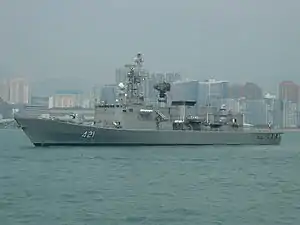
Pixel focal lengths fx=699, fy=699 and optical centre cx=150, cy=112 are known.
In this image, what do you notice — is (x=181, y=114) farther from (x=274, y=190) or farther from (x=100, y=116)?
(x=274, y=190)

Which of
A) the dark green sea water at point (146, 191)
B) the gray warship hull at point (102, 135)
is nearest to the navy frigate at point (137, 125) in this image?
the gray warship hull at point (102, 135)

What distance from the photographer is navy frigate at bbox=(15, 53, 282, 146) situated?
45.6 m

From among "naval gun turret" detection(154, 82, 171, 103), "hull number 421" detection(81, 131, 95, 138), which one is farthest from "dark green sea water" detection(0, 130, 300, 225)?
"naval gun turret" detection(154, 82, 171, 103)

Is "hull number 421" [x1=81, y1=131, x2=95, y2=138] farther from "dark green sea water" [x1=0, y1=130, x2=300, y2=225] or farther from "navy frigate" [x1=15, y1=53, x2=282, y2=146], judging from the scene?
"dark green sea water" [x1=0, y1=130, x2=300, y2=225]

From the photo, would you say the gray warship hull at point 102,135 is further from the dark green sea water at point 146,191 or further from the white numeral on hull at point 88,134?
the dark green sea water at point 146,191

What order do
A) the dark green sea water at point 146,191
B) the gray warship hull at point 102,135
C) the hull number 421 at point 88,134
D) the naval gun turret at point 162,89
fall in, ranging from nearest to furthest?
the dark green sea water at point 146,191, the gray warship hull at point 102,135, the hull number 421 at point 88,134, the naval gun turret at point 162,89

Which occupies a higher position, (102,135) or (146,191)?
(102,135)

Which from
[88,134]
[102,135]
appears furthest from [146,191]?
[102,135]

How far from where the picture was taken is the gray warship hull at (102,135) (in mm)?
45250

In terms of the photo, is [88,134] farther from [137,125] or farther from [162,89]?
[162,89]

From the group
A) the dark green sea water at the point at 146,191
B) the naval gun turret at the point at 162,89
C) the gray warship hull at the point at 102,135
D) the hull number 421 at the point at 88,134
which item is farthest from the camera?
the naval gun turret at the point at 162,89

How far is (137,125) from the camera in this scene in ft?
159

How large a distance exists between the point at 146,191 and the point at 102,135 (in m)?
25.0

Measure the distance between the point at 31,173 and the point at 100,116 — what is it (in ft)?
71.3
